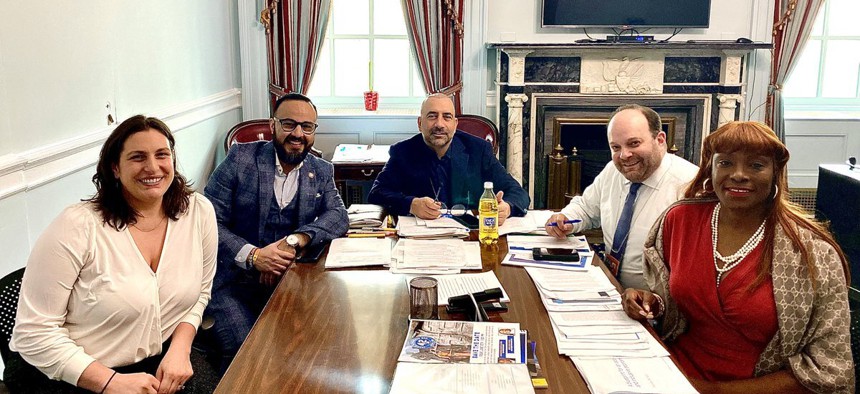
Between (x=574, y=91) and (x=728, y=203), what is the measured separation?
3259 mm

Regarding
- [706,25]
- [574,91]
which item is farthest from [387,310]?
[706,25]

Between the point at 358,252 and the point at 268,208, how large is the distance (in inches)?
17.8

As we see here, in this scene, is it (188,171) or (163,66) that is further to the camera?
(188,171)

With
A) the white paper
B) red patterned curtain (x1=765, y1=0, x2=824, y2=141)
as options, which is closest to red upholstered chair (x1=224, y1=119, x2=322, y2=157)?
the white paper

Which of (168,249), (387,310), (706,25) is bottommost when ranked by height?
(387,310)

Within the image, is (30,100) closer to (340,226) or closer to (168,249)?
(168,249)

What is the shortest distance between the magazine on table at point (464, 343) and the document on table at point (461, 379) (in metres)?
0.03

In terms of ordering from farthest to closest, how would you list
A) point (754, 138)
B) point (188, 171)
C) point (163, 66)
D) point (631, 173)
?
point (188, 171) < point (163, 66) < point (631, 173) < point (754, 138)

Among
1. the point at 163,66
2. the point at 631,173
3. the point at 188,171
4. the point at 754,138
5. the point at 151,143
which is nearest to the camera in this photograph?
the point at 754,138

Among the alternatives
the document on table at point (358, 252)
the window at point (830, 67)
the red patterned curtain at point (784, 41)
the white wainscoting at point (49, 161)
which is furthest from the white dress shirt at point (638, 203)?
the window at point (830, 67)

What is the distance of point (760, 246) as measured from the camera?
5.44 ft

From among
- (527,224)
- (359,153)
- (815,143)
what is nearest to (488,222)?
(527,224)

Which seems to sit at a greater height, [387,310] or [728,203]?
[728,203]

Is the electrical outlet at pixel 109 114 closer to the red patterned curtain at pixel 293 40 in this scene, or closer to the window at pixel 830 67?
the red patterned curtain at pixel 293 40
